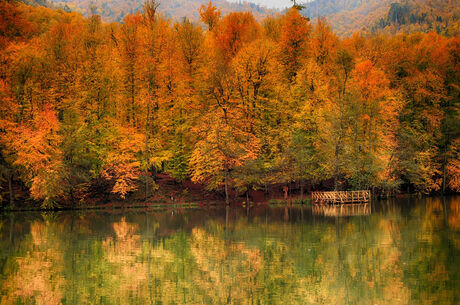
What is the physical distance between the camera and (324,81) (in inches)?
2299

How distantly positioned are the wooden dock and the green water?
Result: 12629mm

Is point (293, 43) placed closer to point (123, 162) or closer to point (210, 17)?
point (210, 17)

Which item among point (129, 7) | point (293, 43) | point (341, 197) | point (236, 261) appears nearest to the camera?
point (236, 261)

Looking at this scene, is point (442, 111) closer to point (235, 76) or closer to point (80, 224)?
point (235, 76)

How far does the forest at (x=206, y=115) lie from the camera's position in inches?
1882

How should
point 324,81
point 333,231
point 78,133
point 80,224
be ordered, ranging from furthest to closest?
point 324,81 < point 78,133 < point 80,224 < point 333,231

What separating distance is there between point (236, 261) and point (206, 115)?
107ft

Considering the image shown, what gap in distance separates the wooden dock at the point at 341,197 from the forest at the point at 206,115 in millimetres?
1656

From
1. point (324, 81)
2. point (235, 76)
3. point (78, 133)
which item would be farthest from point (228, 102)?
point (78, 133)

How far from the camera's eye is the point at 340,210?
144 ft

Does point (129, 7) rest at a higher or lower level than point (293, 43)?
higher

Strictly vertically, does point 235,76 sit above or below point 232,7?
below

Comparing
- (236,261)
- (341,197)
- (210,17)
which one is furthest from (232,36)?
(236,261)

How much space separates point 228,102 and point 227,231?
26198mm
